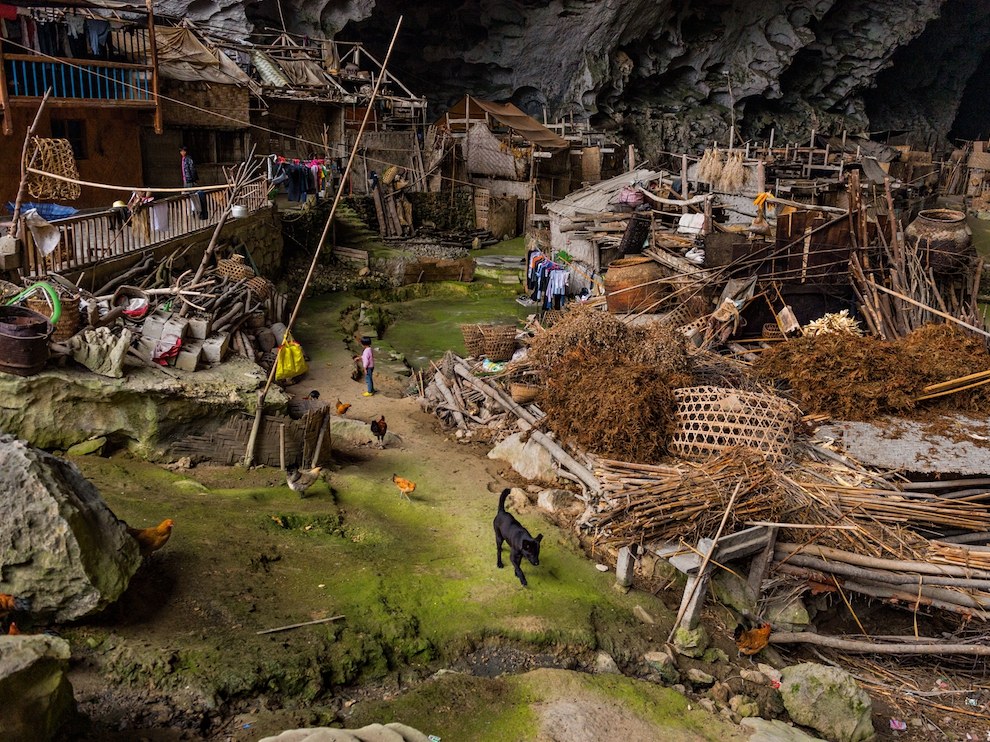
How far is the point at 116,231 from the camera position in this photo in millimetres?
14562

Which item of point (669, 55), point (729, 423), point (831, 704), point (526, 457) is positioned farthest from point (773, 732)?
point (669, 55)

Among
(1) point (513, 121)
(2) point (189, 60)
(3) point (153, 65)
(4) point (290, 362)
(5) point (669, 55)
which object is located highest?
(5) point (669, 55)

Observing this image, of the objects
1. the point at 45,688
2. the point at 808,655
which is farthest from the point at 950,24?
the point at 45,688

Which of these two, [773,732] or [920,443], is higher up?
[920,443]

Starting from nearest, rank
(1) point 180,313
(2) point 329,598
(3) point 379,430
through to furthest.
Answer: (2) point 329,598 < (1) point 180,313 < (3) point 379,430

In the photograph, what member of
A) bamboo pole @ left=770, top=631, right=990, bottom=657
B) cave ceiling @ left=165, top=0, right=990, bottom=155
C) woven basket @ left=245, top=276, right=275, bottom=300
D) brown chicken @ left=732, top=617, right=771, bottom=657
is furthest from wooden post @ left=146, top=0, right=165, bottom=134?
cave ceiling @ left=165, top=0, right=990, bottom=155

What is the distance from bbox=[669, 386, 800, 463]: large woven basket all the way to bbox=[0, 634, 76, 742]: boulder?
748 cm

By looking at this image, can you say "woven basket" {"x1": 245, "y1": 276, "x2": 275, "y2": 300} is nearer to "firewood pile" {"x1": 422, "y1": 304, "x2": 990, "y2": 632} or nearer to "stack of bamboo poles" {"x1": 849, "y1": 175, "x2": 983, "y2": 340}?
"firewood pile" {"x1": 422, "y1": 304, "x2": 990, "y2": 632}

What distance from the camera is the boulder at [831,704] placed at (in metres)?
7.70

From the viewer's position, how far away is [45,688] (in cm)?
516

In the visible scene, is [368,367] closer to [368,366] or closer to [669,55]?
[368,366]

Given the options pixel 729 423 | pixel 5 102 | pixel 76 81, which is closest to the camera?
pixel 729 423

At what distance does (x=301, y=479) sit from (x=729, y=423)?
5.93 meters

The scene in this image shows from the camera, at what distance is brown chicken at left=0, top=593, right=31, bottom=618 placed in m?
6.36
